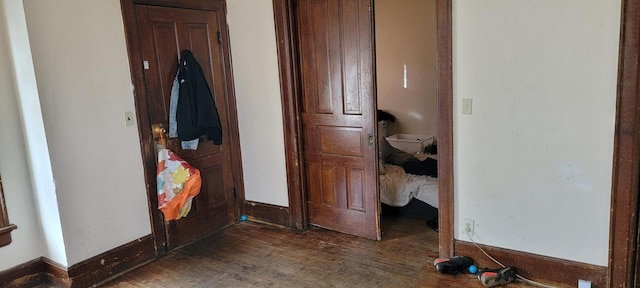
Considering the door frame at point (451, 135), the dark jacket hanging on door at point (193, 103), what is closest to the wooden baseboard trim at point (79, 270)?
the dark jacket hanging on door at point (193, 103)

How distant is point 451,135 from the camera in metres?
2.67

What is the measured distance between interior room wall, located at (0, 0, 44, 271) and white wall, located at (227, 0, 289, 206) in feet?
5.34

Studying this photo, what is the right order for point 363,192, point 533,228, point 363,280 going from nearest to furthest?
1. point 533,228
2. point 363,280
3. point 363,192

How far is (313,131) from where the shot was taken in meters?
3.49

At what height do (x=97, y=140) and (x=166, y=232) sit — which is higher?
(x=97, y=140)

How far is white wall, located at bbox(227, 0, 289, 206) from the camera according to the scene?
346 centimetres

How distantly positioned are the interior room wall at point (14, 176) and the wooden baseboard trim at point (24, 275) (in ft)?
0.11

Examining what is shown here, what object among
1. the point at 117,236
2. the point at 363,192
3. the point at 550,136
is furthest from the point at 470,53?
the point at 117,236

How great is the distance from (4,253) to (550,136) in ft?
11.5

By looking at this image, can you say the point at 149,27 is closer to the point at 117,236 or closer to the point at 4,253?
the point at 117,236

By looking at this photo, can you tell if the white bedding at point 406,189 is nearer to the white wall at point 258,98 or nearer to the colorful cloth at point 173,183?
the white wall at point 258,98

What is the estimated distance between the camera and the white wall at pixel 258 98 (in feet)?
11.3

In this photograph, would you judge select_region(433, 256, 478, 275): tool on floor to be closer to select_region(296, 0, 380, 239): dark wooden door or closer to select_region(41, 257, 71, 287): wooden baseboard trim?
select_region(296, 0, 380, 239): dark wooden door

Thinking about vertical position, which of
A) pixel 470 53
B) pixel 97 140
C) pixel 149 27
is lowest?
pixel 97 140
